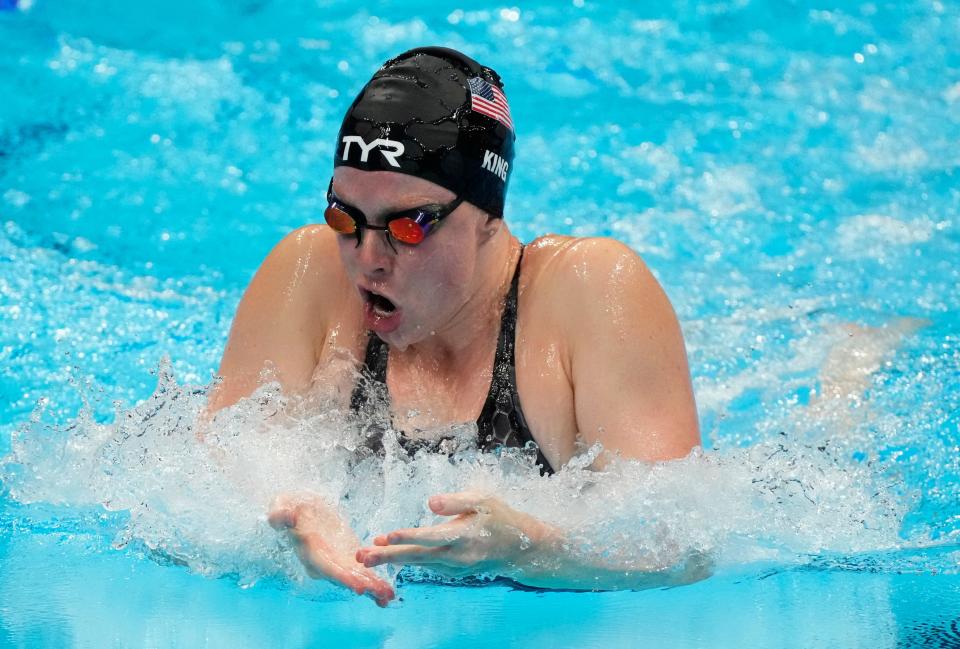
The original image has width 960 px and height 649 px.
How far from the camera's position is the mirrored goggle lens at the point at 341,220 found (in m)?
2.64

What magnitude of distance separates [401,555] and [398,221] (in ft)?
2.56

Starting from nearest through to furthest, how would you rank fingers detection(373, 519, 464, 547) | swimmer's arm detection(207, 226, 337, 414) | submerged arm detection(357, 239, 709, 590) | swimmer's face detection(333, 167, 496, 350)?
fingers detection(373, 519, 464, 547) → submerged arm detection(357, 239, 709, 590) → swimmer's face detection(333, 167, 496, 350) → swimmer's arm detection(207, 226, 337, 414)

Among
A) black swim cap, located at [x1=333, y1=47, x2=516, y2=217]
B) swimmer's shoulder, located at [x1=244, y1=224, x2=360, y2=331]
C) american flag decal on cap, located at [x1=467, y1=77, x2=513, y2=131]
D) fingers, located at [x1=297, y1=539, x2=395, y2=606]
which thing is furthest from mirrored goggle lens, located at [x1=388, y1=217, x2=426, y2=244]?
fingers, located at [x1=297, y1=539, x2=395, y2=606]

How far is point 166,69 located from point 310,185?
1.37 m

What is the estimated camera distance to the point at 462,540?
217cm

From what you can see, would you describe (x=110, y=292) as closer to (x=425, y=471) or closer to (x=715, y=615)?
(x=425, y=471)

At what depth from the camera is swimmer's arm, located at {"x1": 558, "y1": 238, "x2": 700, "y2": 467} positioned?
2635 mm

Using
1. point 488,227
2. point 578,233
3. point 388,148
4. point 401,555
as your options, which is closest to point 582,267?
point 488,227

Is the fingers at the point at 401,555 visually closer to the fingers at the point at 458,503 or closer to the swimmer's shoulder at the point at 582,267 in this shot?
the fingers at the point at 458,503

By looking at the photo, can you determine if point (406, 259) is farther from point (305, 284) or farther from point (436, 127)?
point (305, 284)

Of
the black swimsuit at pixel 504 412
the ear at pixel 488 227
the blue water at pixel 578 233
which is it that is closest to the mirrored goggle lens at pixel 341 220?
the ear at pixel 488 227

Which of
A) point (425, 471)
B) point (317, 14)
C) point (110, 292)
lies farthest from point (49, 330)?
point (317, 14)

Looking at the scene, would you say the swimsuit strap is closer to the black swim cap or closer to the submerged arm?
the submerged arm

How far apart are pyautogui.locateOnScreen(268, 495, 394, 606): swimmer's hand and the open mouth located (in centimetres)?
47
